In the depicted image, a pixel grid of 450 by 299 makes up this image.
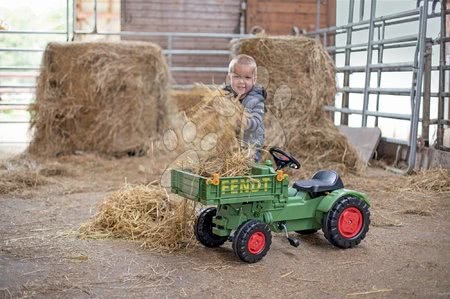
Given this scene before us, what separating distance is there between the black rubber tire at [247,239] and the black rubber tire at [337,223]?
419 mm

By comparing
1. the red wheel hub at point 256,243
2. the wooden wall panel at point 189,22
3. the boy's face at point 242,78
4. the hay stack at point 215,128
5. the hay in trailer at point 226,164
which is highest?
the wooden wall panel at point 189,22

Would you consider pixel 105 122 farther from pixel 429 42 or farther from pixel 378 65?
pixel 429 42

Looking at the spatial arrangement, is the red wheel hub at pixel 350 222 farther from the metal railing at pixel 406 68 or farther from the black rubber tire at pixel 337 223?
the metal railing at pixel 406 68

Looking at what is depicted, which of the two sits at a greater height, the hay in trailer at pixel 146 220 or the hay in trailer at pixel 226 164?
the hay in trailer at pixel 226 164

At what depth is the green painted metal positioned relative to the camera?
132 inches

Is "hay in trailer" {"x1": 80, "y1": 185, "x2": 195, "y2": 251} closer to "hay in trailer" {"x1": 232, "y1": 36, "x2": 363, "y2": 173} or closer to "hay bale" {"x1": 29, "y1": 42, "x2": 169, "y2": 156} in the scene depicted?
"hay in trailer" {"x1": 232, "y1": 36, "x2": 363, "y2": 173}

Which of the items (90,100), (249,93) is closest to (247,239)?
(249,93)

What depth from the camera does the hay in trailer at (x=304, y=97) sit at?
6.77 m

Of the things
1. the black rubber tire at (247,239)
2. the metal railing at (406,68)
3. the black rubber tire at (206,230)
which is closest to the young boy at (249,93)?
the black rubber tire at (206,230)

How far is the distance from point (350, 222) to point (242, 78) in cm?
112

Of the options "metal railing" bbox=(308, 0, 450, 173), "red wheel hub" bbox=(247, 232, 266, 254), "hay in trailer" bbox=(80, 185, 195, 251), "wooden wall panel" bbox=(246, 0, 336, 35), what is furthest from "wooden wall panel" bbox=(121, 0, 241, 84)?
"red wheel hub" bbox=(247, 232, 266, 254)

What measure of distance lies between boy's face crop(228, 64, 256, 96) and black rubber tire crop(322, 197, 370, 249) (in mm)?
939

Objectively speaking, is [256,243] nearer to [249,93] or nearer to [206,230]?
[206,230]

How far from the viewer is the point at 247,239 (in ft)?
11.0
